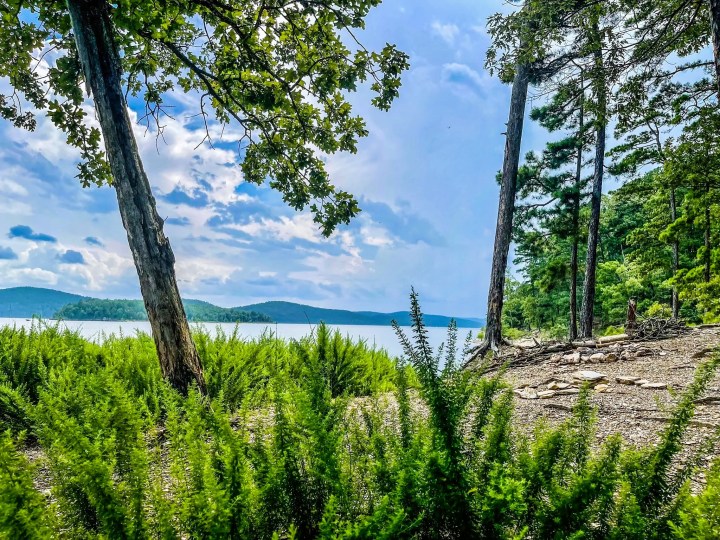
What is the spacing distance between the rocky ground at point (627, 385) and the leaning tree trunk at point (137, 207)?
3113 millimetres

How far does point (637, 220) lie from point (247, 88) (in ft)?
110

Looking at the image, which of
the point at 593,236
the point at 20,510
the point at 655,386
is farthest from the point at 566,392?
the point at 593,236

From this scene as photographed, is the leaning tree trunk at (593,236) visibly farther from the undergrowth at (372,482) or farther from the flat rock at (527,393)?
the undergrowth at (372,482)

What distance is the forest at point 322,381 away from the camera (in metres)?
1.36

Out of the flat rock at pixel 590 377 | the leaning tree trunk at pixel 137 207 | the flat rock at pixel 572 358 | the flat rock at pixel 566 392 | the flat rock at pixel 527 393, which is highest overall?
the leaning tree trunk at pixel 137 207

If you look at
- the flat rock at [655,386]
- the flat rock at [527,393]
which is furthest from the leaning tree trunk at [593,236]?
the flat rock at [527,393]

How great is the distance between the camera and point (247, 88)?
5.70m

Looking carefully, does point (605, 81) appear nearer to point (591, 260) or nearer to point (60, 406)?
point (591, 260)

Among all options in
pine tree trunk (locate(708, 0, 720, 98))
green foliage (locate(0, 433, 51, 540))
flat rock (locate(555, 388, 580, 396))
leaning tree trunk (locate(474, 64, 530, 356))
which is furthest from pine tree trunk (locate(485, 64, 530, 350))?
green foliage (locate(0, 433, 51, 540))

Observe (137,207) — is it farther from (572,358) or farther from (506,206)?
(506,206)

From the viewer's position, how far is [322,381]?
6.12 ft

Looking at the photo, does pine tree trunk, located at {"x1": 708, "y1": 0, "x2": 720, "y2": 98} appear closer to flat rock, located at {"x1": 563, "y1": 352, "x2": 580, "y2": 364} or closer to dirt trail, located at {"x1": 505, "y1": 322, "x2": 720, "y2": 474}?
dirt trail, located at {"x1": 505, "y1": 322, "x2": 720, "y2": 474}

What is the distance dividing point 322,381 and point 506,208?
8.76 meters

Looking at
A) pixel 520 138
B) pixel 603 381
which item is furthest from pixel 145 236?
pixel 520 138
